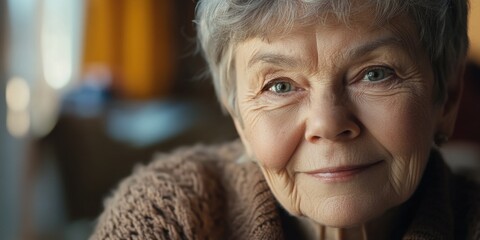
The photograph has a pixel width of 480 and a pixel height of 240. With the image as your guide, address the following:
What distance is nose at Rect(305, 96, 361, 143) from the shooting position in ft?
3.46

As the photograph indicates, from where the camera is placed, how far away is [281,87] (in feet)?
3.75

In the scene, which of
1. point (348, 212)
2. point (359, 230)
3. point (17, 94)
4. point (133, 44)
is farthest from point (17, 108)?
point (348, 212)

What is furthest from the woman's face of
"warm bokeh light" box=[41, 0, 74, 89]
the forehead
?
"warm bokeh light" box=[41, 0, 74, 89]

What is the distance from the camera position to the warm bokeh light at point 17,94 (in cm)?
314

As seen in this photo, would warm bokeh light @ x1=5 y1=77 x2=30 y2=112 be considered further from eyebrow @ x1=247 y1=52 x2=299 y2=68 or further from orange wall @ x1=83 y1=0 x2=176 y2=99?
eyebrow @ x1=247 y1=52 x2=299 y2=68

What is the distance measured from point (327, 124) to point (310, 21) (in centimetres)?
15

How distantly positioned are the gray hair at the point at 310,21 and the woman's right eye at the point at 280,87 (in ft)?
0.28

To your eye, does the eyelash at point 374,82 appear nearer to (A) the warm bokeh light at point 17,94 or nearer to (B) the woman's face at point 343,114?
(B) the woman's face at point 343,114

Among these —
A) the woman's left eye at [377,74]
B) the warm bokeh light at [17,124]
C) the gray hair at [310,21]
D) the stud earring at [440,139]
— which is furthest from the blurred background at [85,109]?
the woman's left eye at [377,74]

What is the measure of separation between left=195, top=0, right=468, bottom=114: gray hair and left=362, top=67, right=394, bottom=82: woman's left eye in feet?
0.23

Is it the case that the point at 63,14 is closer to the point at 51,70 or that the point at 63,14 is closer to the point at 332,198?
the point at 51,70

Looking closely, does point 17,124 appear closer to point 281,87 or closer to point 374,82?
point 281,87

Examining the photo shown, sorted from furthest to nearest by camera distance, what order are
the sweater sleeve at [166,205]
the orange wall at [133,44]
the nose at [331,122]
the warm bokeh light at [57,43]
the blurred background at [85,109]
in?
the orange wall at [133,44] < the warm bokeh light at [57,43] < the blurred background at [85,109] < the sweater sleeve at [166,205] < the nose at [331,122]

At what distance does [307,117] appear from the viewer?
109cm
